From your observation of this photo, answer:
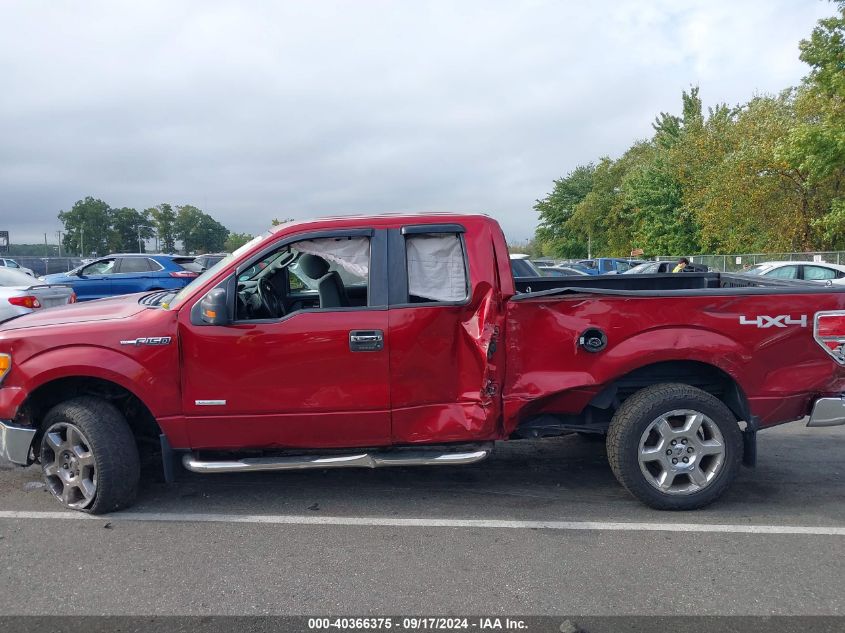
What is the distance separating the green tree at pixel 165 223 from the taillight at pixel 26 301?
211 ft

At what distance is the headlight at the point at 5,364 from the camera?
14.4ft

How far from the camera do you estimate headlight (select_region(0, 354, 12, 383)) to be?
4375 mm

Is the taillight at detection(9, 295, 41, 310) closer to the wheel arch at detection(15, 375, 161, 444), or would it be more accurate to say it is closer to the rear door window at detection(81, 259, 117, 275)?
the wheel arch at detection(15, 375, 161, 444)

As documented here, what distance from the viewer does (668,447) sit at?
4.39 meters

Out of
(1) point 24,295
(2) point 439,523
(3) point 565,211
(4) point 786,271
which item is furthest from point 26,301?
(3) point 565,211

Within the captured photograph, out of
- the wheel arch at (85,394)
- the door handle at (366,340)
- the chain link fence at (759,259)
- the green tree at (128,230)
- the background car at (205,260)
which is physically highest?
the green tree at (128,230)

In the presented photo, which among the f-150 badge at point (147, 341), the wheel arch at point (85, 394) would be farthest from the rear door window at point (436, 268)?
the wheel arch at point (85, 394)

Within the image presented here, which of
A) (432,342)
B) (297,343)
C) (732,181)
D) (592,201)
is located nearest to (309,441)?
(297,343)

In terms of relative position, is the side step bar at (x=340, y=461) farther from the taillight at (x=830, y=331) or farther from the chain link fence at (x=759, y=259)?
the chain link fence at (x=759, y=259)

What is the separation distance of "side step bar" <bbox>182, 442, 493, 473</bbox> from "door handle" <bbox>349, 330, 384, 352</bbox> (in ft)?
2.28

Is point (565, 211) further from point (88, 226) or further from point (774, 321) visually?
point (774, 321)

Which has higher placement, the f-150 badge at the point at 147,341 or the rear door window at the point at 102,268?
the rear door window at the point at 102,268

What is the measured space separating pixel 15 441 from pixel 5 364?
0.50m

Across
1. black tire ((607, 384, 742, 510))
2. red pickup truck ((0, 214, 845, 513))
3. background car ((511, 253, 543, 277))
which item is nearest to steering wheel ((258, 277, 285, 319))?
red pickup truck ((0, 214, 845, 513))
